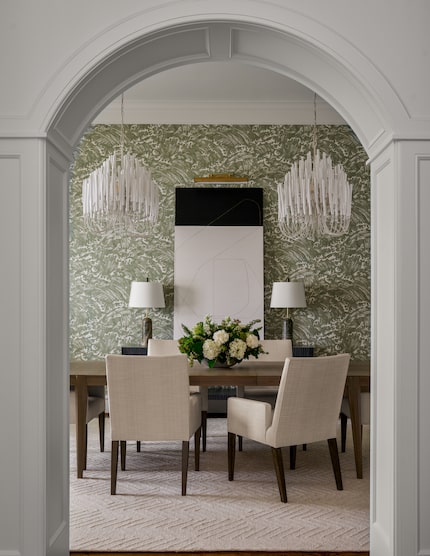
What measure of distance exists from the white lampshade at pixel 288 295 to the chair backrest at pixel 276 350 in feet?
2.64

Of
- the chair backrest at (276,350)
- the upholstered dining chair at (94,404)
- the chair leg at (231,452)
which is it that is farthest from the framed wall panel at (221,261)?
the chair leg at (231,452)

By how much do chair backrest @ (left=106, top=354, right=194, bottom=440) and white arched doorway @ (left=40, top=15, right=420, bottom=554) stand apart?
0.99 m

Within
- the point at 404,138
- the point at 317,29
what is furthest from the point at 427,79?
the point at 317,29

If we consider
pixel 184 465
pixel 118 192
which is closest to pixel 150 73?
pixel 118 192

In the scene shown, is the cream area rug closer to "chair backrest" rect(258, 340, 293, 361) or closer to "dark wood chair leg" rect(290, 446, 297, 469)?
"dark wood chair leg" rect(290, 446, 297, 469)

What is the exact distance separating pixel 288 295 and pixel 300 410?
94.8 inches

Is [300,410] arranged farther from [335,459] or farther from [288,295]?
[288,295]

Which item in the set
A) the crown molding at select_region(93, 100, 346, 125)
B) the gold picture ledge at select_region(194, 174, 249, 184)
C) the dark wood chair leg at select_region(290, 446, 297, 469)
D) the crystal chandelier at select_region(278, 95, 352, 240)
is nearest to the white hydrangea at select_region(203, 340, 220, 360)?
the dark wood chair leg at select_region(290, 446, 297, 469)

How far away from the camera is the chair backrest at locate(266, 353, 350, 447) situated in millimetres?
3520

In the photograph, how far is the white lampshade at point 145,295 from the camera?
5.91 m

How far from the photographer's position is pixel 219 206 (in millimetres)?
6309

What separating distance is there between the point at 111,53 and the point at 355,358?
477 centimetres

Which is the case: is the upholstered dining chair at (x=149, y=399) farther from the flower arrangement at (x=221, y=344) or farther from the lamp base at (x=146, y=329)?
the lamp base at (x=146, y=329)

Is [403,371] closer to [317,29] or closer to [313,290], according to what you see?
[317,29]
